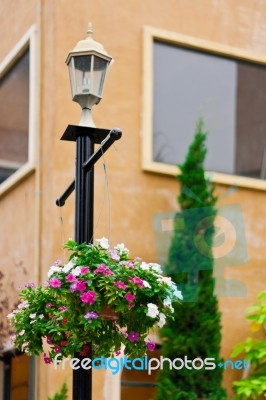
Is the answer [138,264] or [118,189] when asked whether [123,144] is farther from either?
[138,264]

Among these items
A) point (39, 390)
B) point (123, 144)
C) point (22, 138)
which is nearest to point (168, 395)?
point (39, 390)

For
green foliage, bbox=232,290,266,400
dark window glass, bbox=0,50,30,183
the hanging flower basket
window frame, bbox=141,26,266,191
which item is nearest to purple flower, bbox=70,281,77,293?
the hanging flower basket

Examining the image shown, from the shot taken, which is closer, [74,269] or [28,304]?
[74,269]

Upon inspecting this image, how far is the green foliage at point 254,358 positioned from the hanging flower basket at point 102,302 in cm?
451

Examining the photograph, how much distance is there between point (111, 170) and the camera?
12.3 m

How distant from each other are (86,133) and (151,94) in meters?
4.88

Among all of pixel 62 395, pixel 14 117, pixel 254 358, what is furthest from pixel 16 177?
pixel 254 358

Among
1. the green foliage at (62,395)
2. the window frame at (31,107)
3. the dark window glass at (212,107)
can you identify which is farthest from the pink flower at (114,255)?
the dark window glass at (212,107)

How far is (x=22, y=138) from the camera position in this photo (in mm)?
13273

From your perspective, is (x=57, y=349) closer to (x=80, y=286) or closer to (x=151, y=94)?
(x=80, y=286)

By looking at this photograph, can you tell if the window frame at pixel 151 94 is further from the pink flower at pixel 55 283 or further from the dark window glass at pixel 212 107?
the pink flower at pixel 55 283

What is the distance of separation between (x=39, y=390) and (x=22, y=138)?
343 cm

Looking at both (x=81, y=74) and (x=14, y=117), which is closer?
(x=81, y=74)

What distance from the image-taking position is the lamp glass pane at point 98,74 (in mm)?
8156
